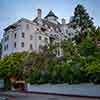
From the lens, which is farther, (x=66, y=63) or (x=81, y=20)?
(x=81, y=20)

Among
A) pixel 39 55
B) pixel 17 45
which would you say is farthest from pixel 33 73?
pixel 17 45

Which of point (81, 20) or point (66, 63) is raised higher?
point (81, 20)

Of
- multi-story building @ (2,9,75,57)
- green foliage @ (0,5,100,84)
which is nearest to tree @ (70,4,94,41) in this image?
green foliage @ (0,5,100,84)

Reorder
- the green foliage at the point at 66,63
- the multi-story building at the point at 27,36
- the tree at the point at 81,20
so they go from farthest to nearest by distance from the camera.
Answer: the multi-story building at the point at 27,36, the tree at the point at 81,20, the green foliage at the point at 66,63

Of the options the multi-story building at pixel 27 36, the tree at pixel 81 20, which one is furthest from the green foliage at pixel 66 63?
the multi-story building at pixel 27 36

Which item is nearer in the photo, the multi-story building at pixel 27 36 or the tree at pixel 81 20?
the tree at pixel 81 20

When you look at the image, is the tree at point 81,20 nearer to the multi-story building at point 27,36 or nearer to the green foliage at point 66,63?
the green foliage at point 66,63

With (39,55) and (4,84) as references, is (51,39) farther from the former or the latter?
(39,55)

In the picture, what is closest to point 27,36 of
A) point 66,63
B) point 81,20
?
point 81,20

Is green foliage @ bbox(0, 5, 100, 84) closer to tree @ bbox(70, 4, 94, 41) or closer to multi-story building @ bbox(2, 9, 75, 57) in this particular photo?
tree @ bbox(70, 4, 94, 41)

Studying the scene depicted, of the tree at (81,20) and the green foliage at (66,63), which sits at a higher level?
the tree at (81,20)

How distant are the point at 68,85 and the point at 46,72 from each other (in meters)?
5.25

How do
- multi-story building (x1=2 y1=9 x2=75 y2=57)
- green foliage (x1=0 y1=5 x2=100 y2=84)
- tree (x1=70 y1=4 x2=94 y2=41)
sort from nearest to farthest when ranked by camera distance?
green foliage (x1=0 y1=5 x2=100 y2=84), tree (x1=70 y1=4 x2=94 y2=41), multi-story building (x1=2 y1=9 x2=75 y2=57)

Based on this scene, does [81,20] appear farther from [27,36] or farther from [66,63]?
[66,63]
